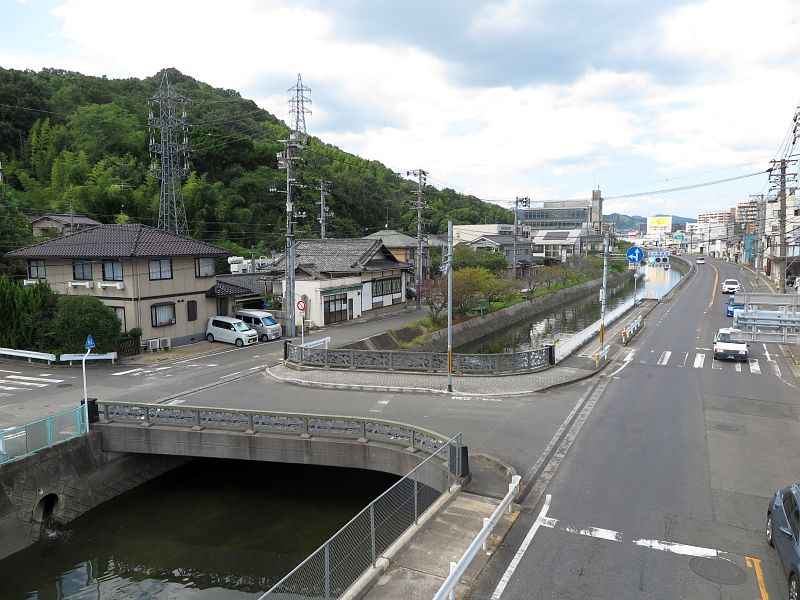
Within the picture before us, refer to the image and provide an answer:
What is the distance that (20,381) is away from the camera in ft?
78.3

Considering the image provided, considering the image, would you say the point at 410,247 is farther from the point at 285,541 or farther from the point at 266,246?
the point at 285,541

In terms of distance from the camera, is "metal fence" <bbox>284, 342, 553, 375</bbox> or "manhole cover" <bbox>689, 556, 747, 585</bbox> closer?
"manhole cover" <bbox>689, 556, 747, 585</bbox>

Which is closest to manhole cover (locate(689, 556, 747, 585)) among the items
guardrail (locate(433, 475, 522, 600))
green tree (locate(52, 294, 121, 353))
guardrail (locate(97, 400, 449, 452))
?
guardrail (locate(433, 475, 522, 600))

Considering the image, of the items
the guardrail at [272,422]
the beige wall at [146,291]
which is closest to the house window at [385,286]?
the beige wall at [146,291]

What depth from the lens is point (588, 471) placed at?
43.9ft

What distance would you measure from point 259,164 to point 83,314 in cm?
5844

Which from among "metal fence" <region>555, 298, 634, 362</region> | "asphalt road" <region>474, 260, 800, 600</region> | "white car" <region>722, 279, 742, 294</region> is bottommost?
"asphalt road" <region>474, 260, 800, 600</region>

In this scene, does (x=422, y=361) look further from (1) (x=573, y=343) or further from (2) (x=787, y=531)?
(2) (x=787, y=531)

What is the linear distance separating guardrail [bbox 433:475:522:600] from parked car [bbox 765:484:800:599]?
14.7 feet

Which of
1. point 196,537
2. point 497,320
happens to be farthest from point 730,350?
point 196,537

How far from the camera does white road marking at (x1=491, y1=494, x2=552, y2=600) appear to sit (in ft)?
28.1

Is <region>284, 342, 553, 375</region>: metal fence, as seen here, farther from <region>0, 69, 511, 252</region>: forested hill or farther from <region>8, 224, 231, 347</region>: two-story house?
<region>0, 69, 511, 252</region>: forested hill

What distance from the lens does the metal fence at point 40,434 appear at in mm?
14227

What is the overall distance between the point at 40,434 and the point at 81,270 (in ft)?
62.6
